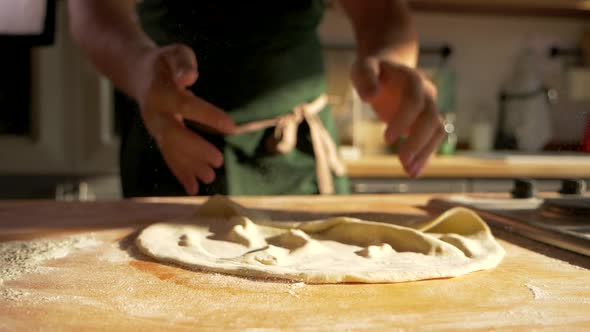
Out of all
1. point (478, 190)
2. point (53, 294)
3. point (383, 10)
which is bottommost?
point (478, 190)

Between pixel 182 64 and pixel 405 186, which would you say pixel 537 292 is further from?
pixel 405 186

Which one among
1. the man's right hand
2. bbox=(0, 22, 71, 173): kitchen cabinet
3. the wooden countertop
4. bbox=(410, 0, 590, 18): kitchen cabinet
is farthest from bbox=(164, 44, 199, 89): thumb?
bbox=(410, 0, 590, 18): kitchen cabinet

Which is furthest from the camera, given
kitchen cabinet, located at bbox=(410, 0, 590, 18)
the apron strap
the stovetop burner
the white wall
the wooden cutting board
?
the white wall

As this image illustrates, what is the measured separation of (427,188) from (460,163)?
88 mm

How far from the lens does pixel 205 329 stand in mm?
264

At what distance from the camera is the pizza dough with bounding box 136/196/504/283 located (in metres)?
0.35

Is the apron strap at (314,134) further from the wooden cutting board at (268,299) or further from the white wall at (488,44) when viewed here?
the white wall at (488,44)

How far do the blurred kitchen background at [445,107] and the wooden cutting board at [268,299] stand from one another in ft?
2.82

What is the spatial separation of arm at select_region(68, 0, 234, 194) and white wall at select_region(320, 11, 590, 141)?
1.08 metres

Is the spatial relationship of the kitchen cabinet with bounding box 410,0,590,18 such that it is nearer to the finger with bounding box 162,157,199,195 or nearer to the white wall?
the white wall

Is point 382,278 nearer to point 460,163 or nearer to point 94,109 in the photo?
point 460,163

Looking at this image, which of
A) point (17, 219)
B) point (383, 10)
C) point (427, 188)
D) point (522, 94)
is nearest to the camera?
point (17, 219)

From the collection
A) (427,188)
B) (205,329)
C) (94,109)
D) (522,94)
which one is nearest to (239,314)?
(205,329)

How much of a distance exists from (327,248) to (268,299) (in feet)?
0.36
